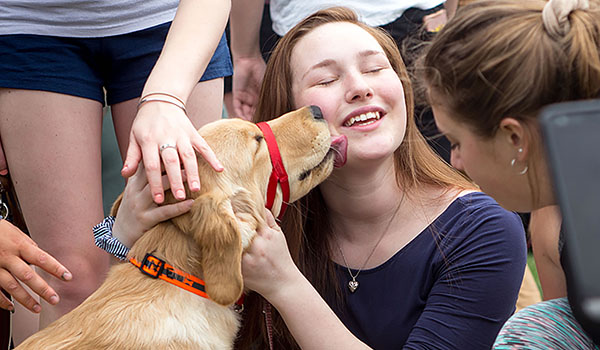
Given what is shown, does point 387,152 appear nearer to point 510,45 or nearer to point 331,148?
point 331,148

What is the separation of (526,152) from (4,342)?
215cm

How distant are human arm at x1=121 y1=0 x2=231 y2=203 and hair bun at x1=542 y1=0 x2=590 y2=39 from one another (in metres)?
0.97

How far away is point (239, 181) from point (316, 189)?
2.25ft

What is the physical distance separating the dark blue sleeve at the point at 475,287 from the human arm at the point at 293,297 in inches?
11.3

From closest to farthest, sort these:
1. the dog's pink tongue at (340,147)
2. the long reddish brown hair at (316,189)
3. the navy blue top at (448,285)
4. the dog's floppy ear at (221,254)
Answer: the dog's floppy ear at (221,254) < the navy blue top at (448,285) < the dog's pink tongue at (340,147) < the long reddish brown hair at (316,189)

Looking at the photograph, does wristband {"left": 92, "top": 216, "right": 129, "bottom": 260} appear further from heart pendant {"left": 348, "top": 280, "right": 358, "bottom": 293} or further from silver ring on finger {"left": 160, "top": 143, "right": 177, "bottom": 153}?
heart pendant {"left": 348, "top": 280, "right": 358, "bottom": 293}

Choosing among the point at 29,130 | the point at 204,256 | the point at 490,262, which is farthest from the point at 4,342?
the point at 490,262

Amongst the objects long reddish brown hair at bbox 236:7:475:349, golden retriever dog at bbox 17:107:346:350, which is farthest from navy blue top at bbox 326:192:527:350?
golden retriever dog at bbox 17:107:346:350

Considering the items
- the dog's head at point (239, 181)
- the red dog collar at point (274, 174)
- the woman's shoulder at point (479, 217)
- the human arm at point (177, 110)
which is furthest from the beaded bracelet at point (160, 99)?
the woman's shoulder at point (479, 217)

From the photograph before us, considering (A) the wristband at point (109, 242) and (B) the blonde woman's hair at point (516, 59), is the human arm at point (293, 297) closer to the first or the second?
(A) the wristband at point (109, 242)

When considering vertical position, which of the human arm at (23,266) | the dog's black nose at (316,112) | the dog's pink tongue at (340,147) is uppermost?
the dog's black nose at (316,112)

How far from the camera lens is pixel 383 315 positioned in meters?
2.26

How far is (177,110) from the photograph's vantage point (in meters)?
1.87

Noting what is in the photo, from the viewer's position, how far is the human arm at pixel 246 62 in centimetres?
340
